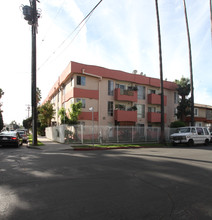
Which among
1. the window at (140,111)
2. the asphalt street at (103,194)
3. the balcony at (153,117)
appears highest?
the window at (140,111)

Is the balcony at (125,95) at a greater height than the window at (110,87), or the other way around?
the window at (110,87)

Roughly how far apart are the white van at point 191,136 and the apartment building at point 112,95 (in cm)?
764

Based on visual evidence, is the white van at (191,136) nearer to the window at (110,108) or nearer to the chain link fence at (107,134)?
the chain link fence at (107,134)

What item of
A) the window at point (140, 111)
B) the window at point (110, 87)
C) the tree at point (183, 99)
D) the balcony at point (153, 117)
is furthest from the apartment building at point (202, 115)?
the window at point (110, 87)

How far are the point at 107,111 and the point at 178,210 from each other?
21075mm

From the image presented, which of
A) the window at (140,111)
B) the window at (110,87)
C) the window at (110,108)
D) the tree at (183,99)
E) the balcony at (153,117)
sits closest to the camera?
the window at (110,108)

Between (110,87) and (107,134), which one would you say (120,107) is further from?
(107,134)

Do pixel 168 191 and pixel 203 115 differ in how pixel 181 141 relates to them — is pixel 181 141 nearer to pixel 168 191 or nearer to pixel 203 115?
pixel 168 191

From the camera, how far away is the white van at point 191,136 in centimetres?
1789

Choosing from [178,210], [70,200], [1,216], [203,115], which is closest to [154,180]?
[178,210]

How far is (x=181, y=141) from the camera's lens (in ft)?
59.0

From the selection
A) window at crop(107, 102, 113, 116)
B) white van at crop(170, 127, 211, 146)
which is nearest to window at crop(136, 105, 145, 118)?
window at crop(107, 102, 113, 116)

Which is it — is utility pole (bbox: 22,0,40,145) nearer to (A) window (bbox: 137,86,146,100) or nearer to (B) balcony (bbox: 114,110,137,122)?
(B) balcony (bbox: 114,110,137,122)

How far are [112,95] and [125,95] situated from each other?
1.72m
